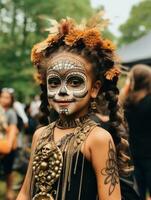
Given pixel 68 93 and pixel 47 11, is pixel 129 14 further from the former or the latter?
pixel 68 93

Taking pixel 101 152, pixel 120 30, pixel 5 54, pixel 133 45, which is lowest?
pixel 101 152

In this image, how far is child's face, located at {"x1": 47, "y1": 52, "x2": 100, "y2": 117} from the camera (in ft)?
10.9

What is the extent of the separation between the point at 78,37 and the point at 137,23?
65.0 metres

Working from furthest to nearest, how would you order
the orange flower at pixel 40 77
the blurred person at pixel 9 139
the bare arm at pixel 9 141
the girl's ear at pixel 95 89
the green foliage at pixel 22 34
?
the green foliage at pixel 22 34
the blurred person at pixel 9 139
the bare arm at pixel 9 141
the orange flower at pixel 40 77
the girl's ear at pixel 95 89

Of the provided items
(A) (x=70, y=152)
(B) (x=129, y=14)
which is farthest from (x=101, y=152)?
(B) (x=129, y=14)

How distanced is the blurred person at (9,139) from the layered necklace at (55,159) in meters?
4.80

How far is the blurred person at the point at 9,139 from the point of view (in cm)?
829

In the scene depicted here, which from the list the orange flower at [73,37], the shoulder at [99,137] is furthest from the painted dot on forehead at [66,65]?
the shoulder at [99,137]

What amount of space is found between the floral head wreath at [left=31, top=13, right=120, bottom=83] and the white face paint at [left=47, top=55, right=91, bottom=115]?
12 cm

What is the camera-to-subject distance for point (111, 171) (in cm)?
325

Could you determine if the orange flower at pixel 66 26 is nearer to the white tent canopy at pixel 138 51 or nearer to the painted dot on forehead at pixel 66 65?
the painted dot on forehead at pixel 66 65

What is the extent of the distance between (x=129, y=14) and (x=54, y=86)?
Result: 67.2 m

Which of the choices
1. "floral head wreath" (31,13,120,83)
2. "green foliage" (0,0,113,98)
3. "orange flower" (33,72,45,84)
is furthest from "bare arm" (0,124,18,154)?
"green foliage" (0,0,113,98)

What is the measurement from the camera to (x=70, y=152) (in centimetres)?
325
